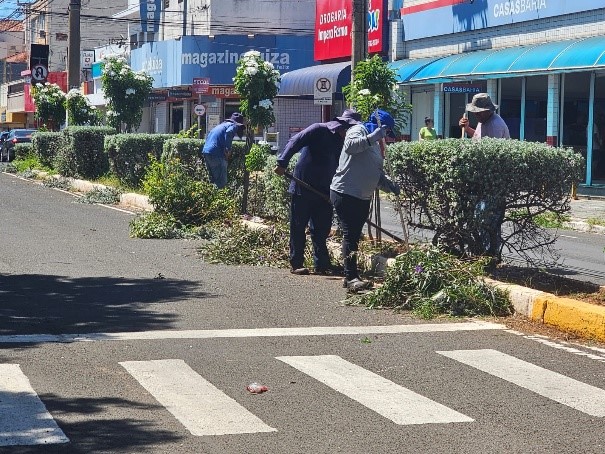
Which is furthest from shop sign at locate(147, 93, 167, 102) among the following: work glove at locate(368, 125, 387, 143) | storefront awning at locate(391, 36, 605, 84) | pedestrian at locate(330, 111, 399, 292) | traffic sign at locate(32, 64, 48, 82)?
work glove at locate(368, 125, 387, 143)

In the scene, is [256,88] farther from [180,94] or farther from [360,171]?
[180,94]

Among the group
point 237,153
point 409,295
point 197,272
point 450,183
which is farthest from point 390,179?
point 237,153

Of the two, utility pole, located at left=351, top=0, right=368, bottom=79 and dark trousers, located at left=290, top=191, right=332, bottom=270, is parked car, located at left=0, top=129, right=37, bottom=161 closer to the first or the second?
utility pole, located at left=351, top=0, right=368, bottom=79

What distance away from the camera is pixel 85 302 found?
10.3 m

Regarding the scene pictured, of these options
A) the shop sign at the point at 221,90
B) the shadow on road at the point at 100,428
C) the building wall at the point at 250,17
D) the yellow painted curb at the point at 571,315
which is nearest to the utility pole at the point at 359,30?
the yellow painted curb at the point at 571,315

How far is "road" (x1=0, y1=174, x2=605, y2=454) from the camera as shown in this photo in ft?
19.3

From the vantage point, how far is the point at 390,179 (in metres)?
11.3

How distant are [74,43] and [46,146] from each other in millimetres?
4497

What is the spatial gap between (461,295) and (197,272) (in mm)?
3711

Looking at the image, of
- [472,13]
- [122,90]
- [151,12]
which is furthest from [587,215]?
[151,12]

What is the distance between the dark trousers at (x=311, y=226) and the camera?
1232 centimetres

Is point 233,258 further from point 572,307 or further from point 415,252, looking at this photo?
point 572,307

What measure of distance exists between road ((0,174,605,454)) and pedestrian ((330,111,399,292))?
0.49 m

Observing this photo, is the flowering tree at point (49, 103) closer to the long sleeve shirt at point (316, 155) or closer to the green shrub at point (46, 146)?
the green shrub at point (46, 146)
